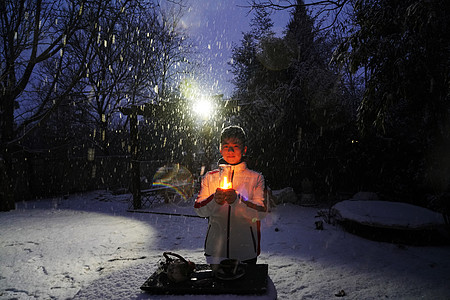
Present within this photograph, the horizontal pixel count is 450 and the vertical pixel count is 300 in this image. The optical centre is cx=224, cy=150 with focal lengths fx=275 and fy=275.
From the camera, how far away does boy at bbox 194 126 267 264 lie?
7.94 feet

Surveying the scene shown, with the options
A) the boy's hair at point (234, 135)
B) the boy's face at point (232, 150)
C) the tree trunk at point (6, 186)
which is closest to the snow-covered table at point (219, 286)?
the boy's face at point (232, 150)

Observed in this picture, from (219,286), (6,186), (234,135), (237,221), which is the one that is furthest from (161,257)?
(6,186)

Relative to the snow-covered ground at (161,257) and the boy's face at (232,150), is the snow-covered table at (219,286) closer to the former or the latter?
the snow-covered ground at (161,257)

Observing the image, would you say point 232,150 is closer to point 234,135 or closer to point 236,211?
point 234,135

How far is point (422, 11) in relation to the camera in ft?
12.0

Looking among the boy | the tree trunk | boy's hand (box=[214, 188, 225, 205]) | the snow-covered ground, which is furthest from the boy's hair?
the tree trunk

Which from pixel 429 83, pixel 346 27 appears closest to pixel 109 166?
pixel 346 27

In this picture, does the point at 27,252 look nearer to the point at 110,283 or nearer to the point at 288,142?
the point at 110,283

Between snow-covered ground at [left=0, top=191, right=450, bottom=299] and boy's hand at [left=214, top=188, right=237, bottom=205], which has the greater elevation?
boy's hand at [left=214, top=188, right=237, bottom=205]

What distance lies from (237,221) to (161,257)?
252cm

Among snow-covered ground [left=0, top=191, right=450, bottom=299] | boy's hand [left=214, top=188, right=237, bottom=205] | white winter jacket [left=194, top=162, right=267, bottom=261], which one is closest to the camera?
boy's hand [left=214, top=188, right=237, bottom=205]

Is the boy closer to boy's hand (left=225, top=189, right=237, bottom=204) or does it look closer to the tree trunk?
boy's hand (left=225, top=189, right=237, bottom=204)

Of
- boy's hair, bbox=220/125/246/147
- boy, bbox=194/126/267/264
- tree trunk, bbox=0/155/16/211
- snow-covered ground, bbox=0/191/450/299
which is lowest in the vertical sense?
snow-covered ground, bbox=0/191/450/299

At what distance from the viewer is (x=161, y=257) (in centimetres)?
443
